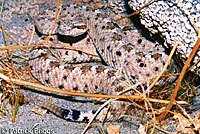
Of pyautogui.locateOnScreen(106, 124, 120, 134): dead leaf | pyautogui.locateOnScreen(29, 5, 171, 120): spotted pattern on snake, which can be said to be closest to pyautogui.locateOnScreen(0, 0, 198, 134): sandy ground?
pyautogui.locateOnScreen(106, 124, 120, 134): dead leaf

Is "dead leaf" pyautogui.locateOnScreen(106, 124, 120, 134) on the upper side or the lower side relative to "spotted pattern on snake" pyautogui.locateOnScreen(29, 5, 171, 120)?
lower

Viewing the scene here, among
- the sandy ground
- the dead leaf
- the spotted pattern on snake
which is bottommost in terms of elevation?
the dead leaf

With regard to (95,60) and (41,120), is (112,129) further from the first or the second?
(95,60)

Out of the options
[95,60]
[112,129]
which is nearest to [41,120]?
[112,129]

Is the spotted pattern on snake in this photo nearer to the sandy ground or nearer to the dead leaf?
the dead leaf

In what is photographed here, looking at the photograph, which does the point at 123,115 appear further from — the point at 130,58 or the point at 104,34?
the point at 104,34

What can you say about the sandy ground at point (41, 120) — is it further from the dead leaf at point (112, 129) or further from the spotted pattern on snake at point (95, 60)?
the spotted pattern on snake at point (95, 60)

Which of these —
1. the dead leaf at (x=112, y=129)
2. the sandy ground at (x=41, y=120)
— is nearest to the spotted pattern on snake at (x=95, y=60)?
the dead leaf at (x=112, y=129)

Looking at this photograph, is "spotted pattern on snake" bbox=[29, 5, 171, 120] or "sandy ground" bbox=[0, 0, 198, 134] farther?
"spotted pattern on snake" bbox=[29, 5, 171, 120]

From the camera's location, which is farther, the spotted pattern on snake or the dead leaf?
the spotted pattern on snake
